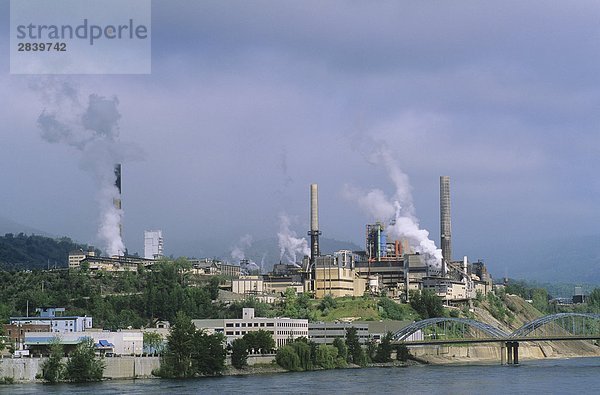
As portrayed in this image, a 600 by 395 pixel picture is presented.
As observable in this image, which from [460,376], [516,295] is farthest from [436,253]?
[460,376]

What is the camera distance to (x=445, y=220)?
146250mm

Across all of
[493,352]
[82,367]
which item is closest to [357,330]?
[493,352]

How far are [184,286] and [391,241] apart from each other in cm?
3210

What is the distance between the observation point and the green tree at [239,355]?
263ft

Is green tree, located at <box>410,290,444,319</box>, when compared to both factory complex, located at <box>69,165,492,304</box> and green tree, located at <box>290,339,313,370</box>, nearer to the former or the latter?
factory complex, located at <box>69,165,492,304</box>

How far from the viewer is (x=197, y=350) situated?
75688 mm

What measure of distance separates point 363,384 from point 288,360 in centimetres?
1449

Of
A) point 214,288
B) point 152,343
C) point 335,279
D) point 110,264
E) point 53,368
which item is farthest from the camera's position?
point 110,264

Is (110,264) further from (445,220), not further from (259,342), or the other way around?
(259,342)

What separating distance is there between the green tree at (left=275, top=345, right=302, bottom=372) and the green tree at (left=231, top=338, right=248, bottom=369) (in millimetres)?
3318

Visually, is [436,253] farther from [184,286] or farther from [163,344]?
[163,344]

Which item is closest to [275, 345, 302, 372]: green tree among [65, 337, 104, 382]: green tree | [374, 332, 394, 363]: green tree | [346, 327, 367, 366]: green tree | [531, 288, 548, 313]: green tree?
[346, 327, 367, 366]: green tree

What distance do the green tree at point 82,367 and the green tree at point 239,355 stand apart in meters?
11.5

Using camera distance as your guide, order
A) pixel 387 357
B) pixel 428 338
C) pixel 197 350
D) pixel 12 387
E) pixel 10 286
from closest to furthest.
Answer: pixel 12 387 < pixel 197 350 < pixel 387 357 < pixel 428 338 < pixel 10 286
